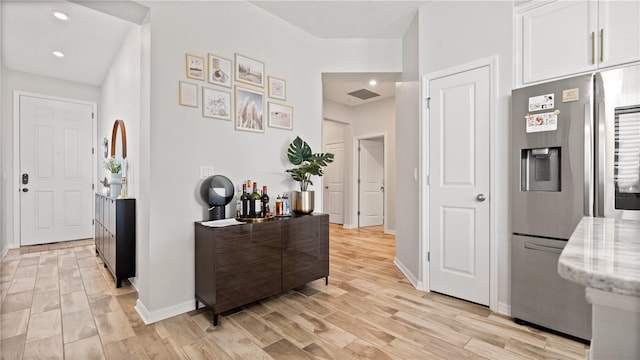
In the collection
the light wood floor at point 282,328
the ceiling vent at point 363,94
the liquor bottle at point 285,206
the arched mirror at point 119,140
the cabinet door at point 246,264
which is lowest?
the light wood floor at point 282,328

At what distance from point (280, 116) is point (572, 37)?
7.92ft

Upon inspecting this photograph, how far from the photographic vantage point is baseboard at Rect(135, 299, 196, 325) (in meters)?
2.14

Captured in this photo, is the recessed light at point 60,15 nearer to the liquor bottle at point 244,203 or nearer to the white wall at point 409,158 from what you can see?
the liquor bottle at point 244,203

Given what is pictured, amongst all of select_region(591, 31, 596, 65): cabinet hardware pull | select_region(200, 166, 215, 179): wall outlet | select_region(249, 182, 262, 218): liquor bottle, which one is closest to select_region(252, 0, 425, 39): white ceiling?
select_region(591, 31, 596, 65): cabinet hardware pull

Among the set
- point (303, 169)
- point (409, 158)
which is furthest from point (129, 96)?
point (409, 158)

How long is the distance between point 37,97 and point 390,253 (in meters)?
5.90

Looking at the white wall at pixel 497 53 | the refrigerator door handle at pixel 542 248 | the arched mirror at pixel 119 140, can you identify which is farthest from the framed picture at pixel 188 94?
the refrigerator door handle at pixel 542 248

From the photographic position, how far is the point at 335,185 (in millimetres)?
6828

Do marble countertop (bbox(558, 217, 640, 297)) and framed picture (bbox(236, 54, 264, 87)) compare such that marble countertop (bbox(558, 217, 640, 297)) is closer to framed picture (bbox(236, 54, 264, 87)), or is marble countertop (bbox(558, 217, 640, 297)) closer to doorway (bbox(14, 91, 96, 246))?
framed picture (bbox(236, 54, 264, 87))

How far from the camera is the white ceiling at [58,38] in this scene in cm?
286

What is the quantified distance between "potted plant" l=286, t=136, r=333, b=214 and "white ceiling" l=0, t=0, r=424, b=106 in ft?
3.96

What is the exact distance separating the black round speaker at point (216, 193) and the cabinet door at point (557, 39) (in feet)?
8.19

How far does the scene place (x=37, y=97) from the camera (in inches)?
176

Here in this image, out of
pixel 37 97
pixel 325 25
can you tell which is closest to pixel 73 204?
pixel 37 97
